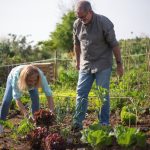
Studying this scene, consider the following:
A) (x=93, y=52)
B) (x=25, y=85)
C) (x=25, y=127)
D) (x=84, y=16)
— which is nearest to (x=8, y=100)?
(x=25, y=85)

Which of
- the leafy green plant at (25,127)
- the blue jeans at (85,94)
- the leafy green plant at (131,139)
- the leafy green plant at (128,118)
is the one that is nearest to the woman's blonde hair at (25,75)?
the leafy green plant at (25,127)

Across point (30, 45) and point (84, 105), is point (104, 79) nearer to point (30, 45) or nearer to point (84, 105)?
point (84, 105)

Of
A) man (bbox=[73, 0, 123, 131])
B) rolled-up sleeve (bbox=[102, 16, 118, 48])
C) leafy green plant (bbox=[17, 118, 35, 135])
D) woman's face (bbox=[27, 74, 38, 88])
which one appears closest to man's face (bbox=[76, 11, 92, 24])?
man (bbox=[73, 0, 123, 131])

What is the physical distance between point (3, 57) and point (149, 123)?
8692 mm

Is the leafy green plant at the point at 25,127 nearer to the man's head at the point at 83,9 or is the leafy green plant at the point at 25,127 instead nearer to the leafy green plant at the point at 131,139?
the leafy green plant at the point at 131,139

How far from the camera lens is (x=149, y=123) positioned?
263 inches

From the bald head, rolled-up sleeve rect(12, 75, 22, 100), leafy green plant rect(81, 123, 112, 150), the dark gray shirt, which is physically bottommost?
leafy green plant rect(81, 123, 112, 150)

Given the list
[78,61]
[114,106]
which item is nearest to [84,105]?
[78,61]

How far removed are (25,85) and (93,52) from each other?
118cm

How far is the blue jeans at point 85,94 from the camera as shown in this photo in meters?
5.75

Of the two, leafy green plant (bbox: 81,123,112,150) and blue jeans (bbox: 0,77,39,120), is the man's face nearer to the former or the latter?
blue jeans (bbox: 0,77,39,120)

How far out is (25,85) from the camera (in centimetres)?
524

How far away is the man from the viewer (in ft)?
18.7

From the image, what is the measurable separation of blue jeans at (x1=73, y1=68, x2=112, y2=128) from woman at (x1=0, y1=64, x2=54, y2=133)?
1.46ft
